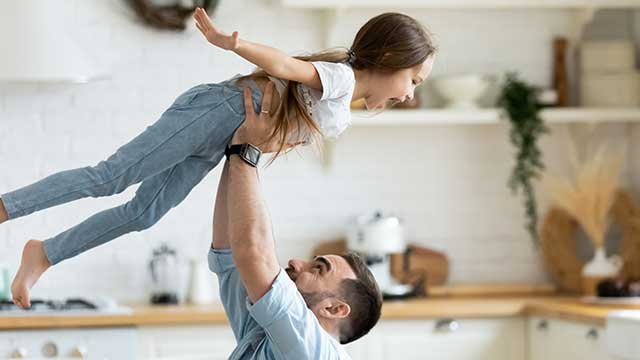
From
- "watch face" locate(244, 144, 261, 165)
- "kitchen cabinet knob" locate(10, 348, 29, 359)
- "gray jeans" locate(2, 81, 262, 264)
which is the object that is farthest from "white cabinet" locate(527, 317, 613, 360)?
"watch face" locate(244, 144, 261, 165)

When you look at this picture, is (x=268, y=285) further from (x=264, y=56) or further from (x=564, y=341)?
(x=564, y=341)

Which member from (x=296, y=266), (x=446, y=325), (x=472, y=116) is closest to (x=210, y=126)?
(x=296, y=266)

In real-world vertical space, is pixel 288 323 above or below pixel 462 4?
below

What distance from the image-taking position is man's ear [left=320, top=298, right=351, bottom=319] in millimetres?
2844

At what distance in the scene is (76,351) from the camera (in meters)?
4.65

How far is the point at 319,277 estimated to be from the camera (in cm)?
286

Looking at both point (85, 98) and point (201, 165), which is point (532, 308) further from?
point (201, 165)

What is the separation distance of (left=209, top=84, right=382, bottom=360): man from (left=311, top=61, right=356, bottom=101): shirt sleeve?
0.12 m

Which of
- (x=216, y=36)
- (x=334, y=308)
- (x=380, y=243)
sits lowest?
(x=380, y=243)

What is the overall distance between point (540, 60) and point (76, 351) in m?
2.36

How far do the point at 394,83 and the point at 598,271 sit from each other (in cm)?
256

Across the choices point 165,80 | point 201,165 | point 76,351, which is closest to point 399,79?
point 201,165

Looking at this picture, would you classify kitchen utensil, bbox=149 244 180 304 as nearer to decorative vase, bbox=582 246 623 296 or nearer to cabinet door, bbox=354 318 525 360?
cabinet door, bbox=354 318 525 360

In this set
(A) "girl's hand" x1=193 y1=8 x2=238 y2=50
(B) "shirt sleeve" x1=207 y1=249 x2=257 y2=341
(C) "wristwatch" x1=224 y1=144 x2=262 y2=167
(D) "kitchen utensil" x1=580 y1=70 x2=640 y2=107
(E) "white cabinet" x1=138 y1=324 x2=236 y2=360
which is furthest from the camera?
(D) "kitchen utensil" x1=580 y1=70 x2=640 y2=107
